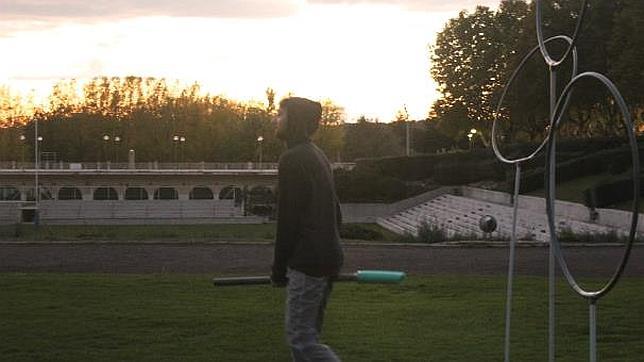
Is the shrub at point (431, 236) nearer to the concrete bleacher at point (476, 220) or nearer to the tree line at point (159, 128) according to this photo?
the concrete bleacher at point (476, 220)

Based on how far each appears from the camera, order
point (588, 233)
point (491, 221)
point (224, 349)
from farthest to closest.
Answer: point (588, 233)
point (491, 221)
point (224, 349)

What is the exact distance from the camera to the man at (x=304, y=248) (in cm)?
658

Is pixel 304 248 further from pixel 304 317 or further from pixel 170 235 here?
pixel 170 235

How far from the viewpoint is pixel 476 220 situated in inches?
1753

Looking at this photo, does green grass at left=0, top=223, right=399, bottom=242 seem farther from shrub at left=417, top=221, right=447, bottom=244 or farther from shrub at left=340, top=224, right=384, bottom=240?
shrub at left=417, top=221, right=447, bottom=244

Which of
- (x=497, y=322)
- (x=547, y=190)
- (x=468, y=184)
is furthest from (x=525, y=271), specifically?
(x=468, y=184)

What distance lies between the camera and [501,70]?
70812 mm

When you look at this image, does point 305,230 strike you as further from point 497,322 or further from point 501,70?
point 501,70

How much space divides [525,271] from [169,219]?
47.0 metres

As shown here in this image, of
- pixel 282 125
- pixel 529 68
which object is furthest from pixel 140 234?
pixel 282 125

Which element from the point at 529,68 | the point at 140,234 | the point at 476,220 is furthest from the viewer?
the point at 529,68

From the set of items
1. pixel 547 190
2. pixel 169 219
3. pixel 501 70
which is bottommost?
pixel 169 219

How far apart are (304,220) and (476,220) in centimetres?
3856

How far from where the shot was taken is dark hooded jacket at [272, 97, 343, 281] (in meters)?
6.60
